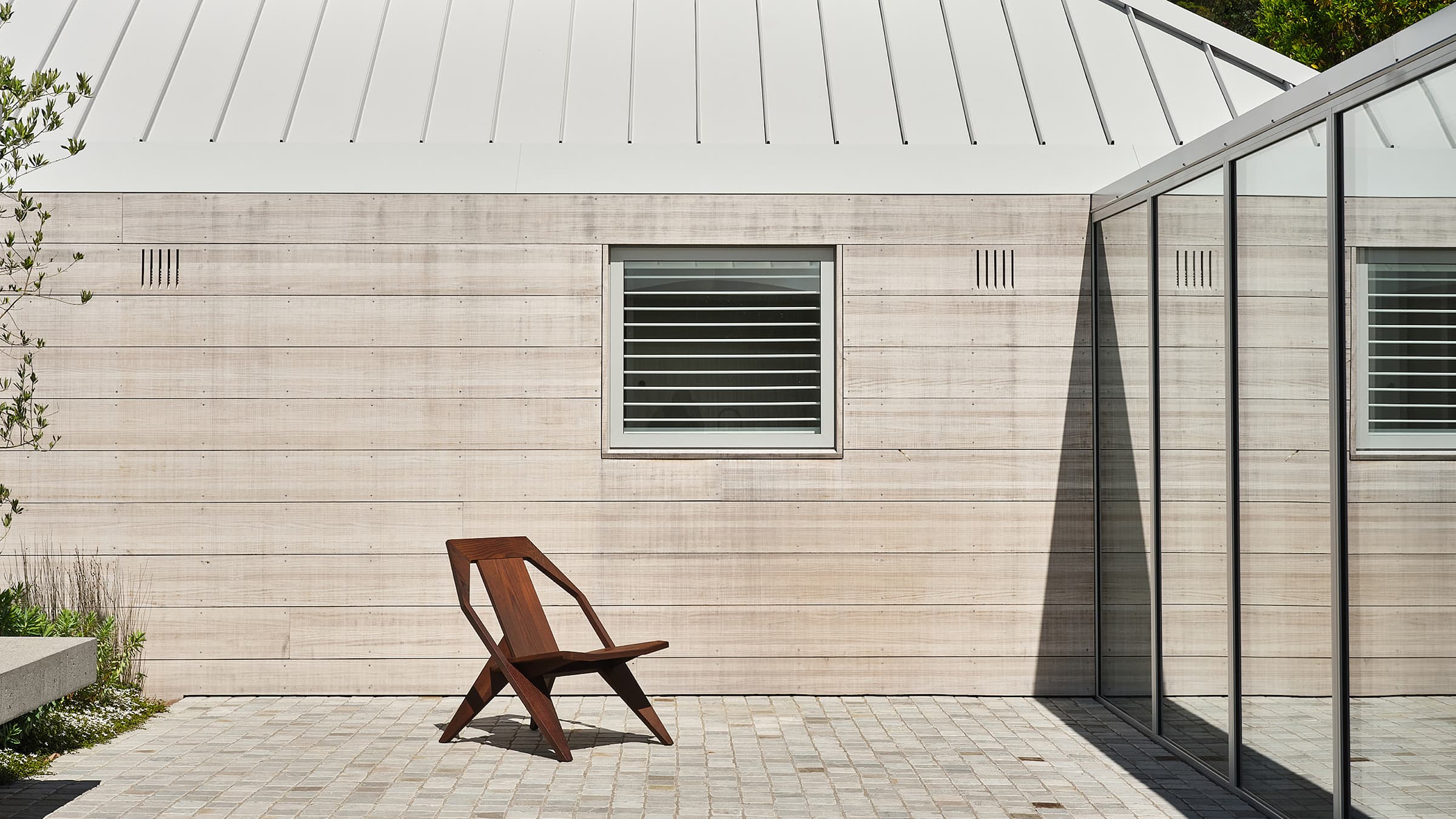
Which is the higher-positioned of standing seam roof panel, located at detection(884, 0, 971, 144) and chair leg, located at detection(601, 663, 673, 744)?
standing seam roof panel, located at detection(884, 0, 971, 144)

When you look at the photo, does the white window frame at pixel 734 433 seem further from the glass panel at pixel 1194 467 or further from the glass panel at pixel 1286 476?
the glass panel at pixel 1286 476

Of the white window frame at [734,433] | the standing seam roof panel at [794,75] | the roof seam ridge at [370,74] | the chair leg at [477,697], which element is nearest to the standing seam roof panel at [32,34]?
the roof seam ridge at [370,74]

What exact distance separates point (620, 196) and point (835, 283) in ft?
4.23

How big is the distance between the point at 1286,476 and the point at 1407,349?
2.77 feet

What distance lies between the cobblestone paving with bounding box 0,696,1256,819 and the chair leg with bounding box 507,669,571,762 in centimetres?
7

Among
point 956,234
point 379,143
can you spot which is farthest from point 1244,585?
point 379,143

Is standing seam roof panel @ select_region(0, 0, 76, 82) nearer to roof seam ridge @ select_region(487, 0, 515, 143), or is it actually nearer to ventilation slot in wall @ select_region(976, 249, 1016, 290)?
roof seam ridge @ select_region(487, 0, 515, 143)

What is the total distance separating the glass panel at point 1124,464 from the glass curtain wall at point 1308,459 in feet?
0.11

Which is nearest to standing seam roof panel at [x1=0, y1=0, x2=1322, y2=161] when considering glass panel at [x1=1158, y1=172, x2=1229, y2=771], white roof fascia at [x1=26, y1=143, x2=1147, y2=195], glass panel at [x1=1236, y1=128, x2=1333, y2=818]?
white roof fascia at [x1=26, y1=143, x2=1147, y2=195]

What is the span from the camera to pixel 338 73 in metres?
7.13

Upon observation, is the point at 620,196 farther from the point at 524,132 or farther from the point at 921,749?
the point at 921,749

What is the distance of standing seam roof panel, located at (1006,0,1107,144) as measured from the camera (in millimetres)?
6891

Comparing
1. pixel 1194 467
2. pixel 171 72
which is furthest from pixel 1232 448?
pixel 171 72

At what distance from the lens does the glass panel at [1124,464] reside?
18.8ft
